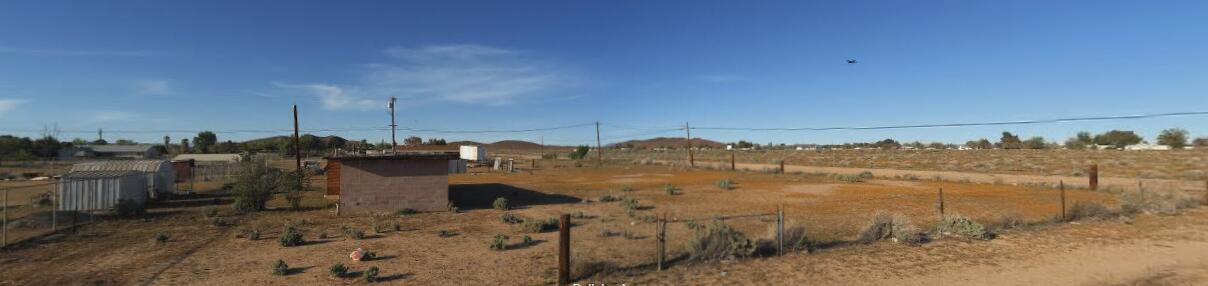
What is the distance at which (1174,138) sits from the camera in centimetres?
7869

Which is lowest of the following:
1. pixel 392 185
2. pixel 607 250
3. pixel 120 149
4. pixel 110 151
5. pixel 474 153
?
pixel 607 250

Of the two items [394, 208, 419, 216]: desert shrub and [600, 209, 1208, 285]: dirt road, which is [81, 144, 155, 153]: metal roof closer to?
[394, 208, 419, 216]: desert shrub

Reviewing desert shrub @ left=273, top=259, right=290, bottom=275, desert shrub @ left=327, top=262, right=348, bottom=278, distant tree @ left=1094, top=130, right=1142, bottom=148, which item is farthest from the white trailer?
distant tree @ left=1094, top=130, right=1142, bottom=148

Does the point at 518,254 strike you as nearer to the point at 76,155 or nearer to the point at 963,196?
the point at 963,196

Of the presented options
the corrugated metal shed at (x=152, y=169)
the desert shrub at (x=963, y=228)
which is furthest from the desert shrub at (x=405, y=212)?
the desert shrub at (x=963, y=228)

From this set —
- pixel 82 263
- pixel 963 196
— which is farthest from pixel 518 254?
pixel 963 196

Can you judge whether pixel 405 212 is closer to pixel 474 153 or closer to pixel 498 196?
pixel 498 196

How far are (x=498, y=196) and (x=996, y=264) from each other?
19067 millimetres

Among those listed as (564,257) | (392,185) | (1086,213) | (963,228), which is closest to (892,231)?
(963,228)

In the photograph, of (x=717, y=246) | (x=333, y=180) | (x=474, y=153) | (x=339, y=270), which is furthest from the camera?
(x=474, y=153)

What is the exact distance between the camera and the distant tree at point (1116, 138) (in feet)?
302

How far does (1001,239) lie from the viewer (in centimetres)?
1269

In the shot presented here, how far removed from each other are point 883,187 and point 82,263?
30666 millimetres

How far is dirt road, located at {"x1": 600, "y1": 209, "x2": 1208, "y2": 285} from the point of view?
30.1 ft
